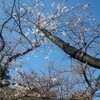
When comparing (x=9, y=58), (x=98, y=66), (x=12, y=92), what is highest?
(x=9, y=58)

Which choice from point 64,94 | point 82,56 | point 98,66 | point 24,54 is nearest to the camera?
point 98,66

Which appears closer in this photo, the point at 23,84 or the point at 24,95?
the point at 24,95

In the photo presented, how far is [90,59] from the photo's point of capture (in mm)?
4473

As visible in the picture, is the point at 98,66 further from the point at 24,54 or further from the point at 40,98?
the point at 24,54

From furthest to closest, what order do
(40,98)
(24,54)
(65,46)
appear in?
1. (24,54)
2. (40,98)
3. (65,46)

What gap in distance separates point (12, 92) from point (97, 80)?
434 centimetres

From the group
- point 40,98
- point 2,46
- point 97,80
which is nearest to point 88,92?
point 97,80

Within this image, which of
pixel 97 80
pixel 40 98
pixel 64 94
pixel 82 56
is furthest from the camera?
pixel 97 80

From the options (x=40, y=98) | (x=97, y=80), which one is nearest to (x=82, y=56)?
(x=40, y=98)

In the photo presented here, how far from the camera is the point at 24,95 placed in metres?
9.57

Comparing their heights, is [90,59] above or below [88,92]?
below

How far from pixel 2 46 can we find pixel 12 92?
278 cm

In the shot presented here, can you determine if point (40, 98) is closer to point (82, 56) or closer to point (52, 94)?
point (52, 94)

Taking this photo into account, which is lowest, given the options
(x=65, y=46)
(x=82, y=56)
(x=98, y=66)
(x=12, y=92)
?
(x=98, y=66)
